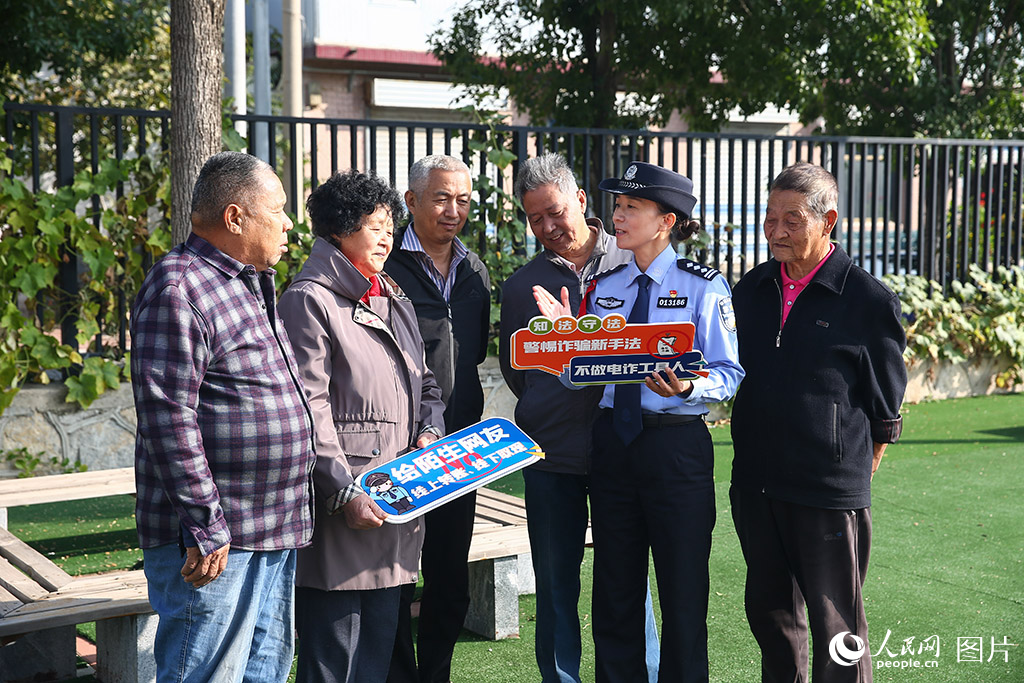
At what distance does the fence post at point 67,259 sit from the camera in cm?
630

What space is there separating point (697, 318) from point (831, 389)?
451mm

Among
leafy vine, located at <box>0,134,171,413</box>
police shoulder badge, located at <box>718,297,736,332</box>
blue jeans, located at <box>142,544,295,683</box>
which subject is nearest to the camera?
blue jeans, located at <box>142,544,295,683</box>

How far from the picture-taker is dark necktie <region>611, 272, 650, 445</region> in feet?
9.57

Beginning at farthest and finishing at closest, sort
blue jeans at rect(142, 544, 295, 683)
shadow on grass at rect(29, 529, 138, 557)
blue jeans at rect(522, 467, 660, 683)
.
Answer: shadow on grass at rect(29, 529, 138, 557)
blue jeans at rect(522, 467, 660, 683)
blue jeans at rect(142, 544, 295, 683)

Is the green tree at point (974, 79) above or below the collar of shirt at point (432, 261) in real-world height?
above

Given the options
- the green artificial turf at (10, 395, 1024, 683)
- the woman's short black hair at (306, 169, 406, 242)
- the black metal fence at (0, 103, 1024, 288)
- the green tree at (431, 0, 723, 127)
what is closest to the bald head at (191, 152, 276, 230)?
the woman's short black hair at (306, 169, 406, 242)

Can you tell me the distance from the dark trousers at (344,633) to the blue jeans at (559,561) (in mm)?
641

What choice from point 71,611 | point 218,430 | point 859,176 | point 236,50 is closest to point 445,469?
point 218,430

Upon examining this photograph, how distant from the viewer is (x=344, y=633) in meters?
2.71

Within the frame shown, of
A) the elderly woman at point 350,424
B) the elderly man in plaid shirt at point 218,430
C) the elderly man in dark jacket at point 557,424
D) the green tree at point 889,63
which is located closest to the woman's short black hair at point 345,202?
the elderly woman at point 350,424

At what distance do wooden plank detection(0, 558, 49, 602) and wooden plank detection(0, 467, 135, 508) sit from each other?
906mm

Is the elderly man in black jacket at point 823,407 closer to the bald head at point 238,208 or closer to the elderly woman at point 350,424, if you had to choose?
the elderly woman at point 350,424

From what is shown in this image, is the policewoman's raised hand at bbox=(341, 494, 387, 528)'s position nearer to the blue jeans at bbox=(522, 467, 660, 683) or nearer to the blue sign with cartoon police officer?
the blue sign with cartoon police officer

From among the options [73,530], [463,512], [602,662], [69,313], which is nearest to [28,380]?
[69,313]
